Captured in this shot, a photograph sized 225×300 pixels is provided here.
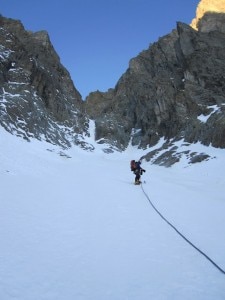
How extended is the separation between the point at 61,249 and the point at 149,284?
7.53ft

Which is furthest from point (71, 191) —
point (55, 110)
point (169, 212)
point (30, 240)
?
point (55, 110)

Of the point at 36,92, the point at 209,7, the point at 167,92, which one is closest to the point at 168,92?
the point at 167,92

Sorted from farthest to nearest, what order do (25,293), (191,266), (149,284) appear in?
(191,266), (149,284), (25,293)

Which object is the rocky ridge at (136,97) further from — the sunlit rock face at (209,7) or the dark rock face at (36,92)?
the sunlit rock face at (209,7)

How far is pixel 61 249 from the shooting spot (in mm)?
6871

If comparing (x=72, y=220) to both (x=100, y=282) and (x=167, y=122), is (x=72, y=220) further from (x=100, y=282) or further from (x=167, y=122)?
(x=167, y=122)

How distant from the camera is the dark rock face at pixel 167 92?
92000 mm

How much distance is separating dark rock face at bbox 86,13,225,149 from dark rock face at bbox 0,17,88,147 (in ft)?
51.4

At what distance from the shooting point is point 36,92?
3472 inches

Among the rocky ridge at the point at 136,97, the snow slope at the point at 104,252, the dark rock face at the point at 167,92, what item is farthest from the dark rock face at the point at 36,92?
the snow slope at the point at 104,252

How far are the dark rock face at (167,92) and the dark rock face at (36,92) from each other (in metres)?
15.7

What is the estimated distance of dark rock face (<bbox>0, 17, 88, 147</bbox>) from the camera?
223ft

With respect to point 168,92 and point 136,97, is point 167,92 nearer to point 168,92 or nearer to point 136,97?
point 168,92

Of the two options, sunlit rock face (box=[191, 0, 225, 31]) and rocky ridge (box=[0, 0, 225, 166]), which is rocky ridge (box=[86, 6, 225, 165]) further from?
sunlit rock face (box=[191, 0, 225, 31])
